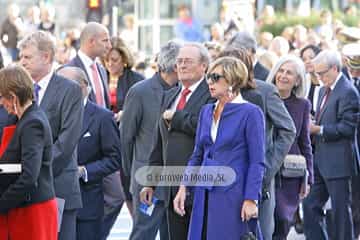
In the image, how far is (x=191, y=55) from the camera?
9.84 meters

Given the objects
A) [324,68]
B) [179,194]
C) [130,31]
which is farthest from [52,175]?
[130,31]

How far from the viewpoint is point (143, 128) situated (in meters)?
11.3

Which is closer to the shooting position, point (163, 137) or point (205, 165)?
point (205, 165)

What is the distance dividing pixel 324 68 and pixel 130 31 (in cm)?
1378

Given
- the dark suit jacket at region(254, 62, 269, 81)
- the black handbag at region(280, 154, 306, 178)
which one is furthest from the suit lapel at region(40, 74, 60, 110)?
the dark suit jacket at region(254, 62, 269, 81)

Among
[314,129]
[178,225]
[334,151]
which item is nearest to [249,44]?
[314,129]

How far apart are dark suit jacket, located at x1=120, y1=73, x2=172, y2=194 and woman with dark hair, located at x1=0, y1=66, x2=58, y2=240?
2.76 m

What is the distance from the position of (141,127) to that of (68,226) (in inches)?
75.6

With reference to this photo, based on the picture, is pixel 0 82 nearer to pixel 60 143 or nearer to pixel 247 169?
pixel 60 143

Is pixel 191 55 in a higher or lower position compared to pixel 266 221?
higher

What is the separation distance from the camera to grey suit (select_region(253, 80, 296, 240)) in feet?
33.8

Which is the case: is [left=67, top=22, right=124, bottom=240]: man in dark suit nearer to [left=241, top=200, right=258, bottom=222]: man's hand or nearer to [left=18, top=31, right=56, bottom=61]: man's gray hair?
[left=18, top=31, right=56, bottom=61]: man's gray hair

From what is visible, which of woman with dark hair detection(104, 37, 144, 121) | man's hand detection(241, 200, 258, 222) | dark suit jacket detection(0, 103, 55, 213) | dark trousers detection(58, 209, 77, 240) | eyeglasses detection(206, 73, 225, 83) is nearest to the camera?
dark suit jacket detection(0, 103, 55, 213)

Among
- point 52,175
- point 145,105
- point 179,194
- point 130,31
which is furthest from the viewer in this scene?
point 130,31
